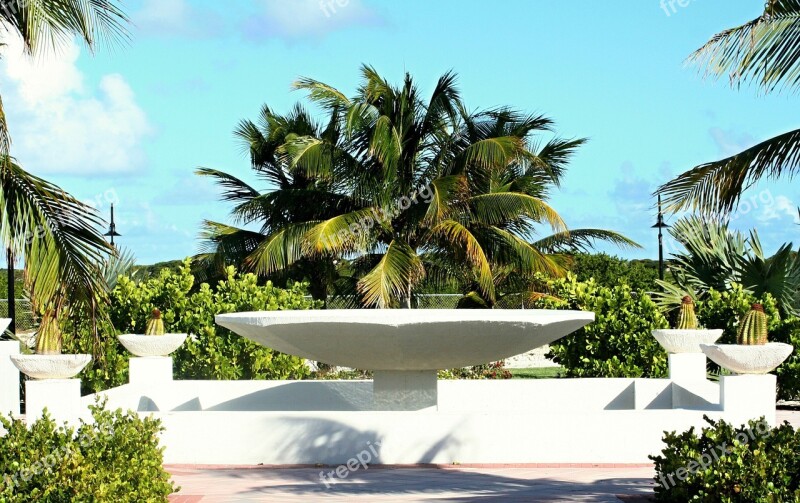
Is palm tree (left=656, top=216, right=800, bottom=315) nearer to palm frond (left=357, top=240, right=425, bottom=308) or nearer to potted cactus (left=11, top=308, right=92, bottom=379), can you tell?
palm frond (left=357, top=240, right=425, bottom=308)

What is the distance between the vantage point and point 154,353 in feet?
35.8

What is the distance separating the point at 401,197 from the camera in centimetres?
1872

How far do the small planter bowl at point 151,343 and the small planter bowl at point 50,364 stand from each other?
2083 mm

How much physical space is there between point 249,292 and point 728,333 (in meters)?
6.67

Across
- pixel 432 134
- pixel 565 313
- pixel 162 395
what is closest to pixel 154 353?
pixel 162 395

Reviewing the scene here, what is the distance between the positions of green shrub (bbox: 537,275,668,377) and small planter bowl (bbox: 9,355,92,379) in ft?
24.0

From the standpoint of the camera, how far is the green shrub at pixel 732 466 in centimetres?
563

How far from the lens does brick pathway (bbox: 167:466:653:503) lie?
6809mm

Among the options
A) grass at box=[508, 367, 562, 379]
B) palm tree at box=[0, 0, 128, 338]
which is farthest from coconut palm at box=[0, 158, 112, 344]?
grass at box=[508, 367, 562, 379]

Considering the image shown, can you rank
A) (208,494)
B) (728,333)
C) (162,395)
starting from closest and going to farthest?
(208,494) < (162,395) < (728,333)

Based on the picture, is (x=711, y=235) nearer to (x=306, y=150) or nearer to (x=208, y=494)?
(x=306, y=150)

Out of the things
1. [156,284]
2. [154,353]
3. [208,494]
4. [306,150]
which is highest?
[306,150]

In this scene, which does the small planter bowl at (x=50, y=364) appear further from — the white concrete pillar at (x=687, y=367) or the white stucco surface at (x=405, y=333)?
the white concrete pillar at (x=687, y=367)

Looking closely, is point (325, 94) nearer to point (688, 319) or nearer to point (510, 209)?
point (510, 209)
